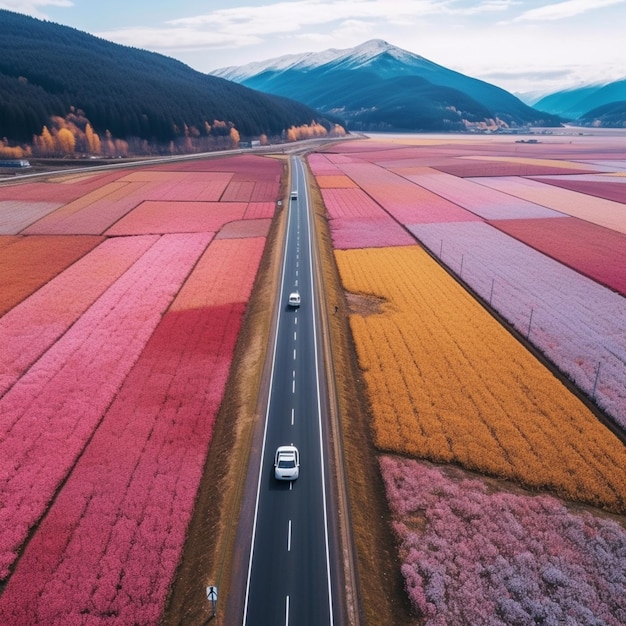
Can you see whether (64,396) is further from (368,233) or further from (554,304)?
(368,233)

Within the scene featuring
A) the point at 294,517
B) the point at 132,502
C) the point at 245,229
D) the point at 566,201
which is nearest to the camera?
the point at 294,517

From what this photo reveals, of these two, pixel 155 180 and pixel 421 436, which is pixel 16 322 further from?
pixel 155 180

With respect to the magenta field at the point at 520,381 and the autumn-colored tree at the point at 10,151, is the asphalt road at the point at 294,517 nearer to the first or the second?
the magenta field at the point at 520,381

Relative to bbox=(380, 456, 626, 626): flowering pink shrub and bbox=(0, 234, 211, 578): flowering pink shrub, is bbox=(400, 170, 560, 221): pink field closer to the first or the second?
bbox=(0, 234, 211, 578): flowering pink shrub

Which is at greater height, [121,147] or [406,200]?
[121,147]

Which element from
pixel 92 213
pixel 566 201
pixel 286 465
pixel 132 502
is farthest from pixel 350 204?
pixel 132 502

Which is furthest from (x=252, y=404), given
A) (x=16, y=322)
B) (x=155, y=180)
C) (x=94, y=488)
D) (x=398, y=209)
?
(x=155, y=180)

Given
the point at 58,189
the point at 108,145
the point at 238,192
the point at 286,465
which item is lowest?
the point at 286,465

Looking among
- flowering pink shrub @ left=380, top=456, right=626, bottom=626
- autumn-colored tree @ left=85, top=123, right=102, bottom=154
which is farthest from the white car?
autumn-colored tree @ left=85, top=123, right=102, bottom=154
